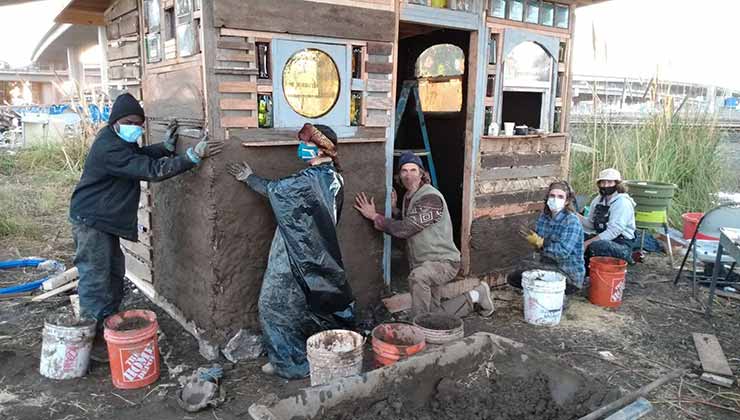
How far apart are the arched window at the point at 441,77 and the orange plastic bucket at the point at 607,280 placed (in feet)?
7.88

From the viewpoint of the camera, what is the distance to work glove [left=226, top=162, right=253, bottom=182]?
13.1 ft

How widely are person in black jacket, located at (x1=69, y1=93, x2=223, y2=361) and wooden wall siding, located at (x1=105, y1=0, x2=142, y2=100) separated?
1.12 meters

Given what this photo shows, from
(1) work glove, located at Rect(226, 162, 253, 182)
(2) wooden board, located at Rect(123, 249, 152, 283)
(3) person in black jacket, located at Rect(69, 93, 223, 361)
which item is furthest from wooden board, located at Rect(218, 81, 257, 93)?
(2) wooden board, located at Rect(123, 249, 152, 283)

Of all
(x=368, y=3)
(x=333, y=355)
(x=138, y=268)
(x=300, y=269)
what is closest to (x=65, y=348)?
(x=300, y=269)

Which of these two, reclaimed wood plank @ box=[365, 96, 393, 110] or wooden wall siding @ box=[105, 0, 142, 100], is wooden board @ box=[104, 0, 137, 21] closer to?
wooden wall siding @ box=[105, 0, 142, 100]

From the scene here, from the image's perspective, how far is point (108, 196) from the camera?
4164mm

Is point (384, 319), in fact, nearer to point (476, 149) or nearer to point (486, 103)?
point (476, 149)

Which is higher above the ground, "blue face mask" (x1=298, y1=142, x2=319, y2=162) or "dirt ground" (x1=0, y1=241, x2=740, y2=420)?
"blue face mask" (x1=298, y1=142, x2=319, y2=162)

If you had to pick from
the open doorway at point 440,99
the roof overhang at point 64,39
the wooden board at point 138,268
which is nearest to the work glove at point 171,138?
the wooden board at point 138,268

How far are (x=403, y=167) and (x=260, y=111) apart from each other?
141 cm

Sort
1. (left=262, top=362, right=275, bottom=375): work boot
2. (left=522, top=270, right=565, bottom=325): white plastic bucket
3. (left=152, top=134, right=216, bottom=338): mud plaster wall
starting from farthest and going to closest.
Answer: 1. (left=522, top=270, right=565, bottom=325): white plastic bucket
2. (left=152, top=134, right=216, bottom=338): mud plaster wall
3. (left=262, top=362, right=275, bottom=375): work boot

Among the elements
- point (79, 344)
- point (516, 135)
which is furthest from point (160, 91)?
point (516, 135)

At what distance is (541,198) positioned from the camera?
6281 millimetres

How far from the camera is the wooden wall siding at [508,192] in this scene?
567cm
